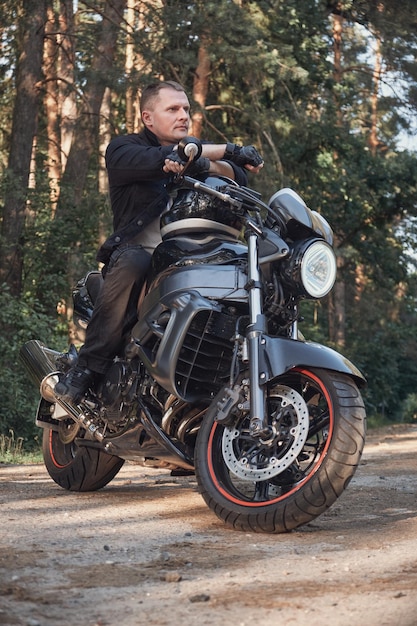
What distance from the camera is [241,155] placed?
5438mm

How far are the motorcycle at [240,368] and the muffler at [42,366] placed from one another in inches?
34.3

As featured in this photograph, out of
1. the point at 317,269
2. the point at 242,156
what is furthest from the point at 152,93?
the point at 317,269

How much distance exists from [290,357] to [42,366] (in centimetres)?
251

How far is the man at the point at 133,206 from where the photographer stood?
5574 millimetres

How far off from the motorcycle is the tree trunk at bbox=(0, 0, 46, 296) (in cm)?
1201

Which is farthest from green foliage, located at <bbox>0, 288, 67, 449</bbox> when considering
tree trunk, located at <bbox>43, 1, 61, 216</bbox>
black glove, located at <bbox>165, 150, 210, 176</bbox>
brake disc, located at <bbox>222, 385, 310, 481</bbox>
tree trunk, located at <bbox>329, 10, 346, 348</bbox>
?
tree trunk, located at <bbox>329, 10, 346, 348</bbox>

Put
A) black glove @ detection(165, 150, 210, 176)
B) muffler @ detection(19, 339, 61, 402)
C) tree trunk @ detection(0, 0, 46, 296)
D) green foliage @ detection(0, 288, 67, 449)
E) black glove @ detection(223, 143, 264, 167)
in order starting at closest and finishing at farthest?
black glove @ detection(165, 150, 210, 176)
black glove @ detection(223, 143, 264, 167)
muffler @ detection(19, 339, 61, 402)
green foliage @ detection(0, 288, 67, 449)
tree trunk @ detection(0, 0, 46, 296)

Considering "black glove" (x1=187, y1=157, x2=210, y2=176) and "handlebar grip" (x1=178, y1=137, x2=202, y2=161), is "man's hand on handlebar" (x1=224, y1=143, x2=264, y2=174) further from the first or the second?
"handlebar grip" (x1=178, y1=137, x2=202, y2=161)

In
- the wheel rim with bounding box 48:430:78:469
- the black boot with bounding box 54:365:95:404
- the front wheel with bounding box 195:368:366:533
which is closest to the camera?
the front wheel with bounding box 195:368:366:533

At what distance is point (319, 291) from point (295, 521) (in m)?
1.04

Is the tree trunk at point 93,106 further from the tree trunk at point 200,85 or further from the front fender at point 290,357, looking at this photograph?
the front fender at point 290,357

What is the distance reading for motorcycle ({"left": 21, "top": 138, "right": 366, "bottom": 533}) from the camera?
4.80 m

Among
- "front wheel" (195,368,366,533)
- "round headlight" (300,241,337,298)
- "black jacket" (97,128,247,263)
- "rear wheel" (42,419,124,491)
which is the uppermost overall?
"black jacket" (97,128,247,263)

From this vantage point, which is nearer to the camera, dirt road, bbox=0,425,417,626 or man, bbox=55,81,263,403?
dirt road, bbox=0,425,417,626
